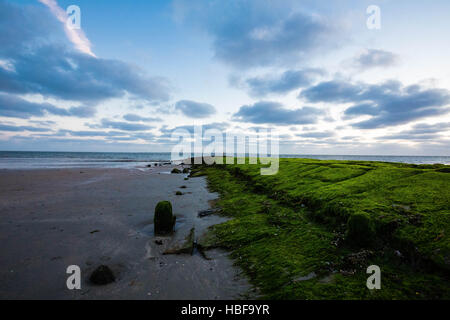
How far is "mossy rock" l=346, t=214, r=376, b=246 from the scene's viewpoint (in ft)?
23.8

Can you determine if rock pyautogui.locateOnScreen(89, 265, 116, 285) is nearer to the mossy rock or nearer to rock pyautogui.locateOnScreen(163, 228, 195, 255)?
rock pyautogui.locateOnScreen(163, 228, 195, 255)

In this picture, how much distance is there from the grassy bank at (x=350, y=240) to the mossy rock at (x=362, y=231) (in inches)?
1.2

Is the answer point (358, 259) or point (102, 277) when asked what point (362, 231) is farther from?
point (102, 277)

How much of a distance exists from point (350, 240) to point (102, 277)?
808 centimetres

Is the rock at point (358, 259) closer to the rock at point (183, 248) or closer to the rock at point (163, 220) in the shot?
the rock at point (183, 248)

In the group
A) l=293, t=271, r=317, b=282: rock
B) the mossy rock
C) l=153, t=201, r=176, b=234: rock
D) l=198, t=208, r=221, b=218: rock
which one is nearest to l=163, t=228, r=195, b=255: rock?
l=153, t=201, r=176, b=234: rock

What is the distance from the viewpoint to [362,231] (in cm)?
729

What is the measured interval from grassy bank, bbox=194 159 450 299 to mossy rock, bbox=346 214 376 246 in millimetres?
30

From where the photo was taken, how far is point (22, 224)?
11.3 m

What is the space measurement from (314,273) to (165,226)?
7.00 m

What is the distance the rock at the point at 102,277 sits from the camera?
636cm

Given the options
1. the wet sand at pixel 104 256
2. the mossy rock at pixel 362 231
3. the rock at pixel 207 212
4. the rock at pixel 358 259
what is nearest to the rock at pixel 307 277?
the rock at pixel 358 259
